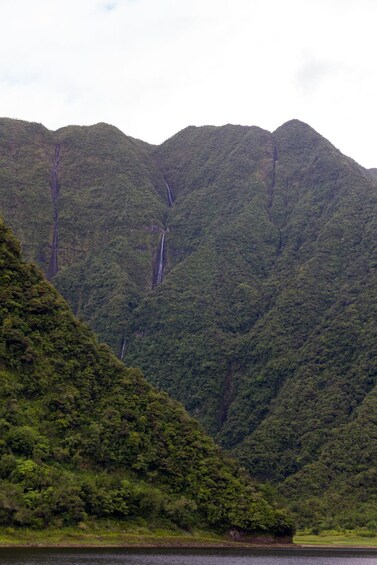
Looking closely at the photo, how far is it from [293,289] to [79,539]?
103m

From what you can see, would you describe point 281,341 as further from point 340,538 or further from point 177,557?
point 177,557

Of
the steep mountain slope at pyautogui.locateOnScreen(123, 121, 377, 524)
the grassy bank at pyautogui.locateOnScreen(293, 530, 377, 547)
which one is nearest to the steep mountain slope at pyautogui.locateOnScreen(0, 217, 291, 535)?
the grassy bank at pyautogui.locateOnScreen(293, 530, 377, 547)

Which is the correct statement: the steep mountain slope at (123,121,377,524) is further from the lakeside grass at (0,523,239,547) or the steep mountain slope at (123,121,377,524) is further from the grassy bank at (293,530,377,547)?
the lakeside grass at (0,523,239,547)

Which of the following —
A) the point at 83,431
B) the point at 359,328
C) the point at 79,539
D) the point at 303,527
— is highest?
the point at 359,328

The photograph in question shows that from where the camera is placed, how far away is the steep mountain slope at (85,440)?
253 ft

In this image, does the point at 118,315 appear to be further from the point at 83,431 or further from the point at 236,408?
the point at 83,431

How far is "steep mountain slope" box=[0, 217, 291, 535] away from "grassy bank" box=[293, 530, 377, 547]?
9604mm

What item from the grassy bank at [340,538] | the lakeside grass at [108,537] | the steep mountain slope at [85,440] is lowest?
the grassy bank at [340,538]

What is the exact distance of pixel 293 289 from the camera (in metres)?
169

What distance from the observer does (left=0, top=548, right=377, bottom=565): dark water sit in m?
59.6

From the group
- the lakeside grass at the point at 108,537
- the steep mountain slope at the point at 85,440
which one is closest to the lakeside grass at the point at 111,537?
the lakeside grass at the point at 108,537

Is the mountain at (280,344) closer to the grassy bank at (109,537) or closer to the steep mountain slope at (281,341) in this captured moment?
the steep mountain slope at (281,341)

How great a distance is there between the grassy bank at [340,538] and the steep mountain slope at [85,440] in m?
9.60

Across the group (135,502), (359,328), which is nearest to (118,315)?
(359,328)
